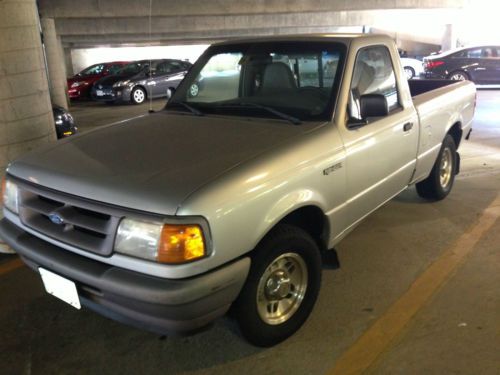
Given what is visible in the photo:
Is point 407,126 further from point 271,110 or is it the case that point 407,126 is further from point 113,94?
point 113,94

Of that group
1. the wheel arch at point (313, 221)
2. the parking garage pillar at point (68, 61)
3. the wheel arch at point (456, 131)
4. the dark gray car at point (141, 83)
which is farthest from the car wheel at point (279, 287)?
the parking garage pillar at point (68, 61)

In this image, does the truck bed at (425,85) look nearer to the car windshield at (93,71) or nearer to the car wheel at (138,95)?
the car wheel at (138,95)

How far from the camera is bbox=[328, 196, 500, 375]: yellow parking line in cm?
279

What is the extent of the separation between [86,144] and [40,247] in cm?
75

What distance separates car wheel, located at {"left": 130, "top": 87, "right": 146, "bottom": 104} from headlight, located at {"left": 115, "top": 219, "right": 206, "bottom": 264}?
1459 centimetres

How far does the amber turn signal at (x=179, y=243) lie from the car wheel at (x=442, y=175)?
11.6 feet

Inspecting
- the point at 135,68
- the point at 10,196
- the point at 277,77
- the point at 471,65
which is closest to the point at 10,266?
the point at 10,196

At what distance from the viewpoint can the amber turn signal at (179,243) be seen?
2217mm

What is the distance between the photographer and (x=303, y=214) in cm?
308

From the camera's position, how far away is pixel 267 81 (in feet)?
12.1

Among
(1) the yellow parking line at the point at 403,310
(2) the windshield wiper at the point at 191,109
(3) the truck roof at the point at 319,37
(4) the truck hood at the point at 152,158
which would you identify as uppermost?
(3) the truck roof at the point at 319,37

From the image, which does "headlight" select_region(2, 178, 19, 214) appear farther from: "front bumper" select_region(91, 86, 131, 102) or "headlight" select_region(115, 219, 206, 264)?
"front bumper" select_region(91, 86, 131, 102)

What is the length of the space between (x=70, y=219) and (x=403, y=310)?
2266mm

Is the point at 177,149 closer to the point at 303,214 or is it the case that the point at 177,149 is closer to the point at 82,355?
the point at 303,214
